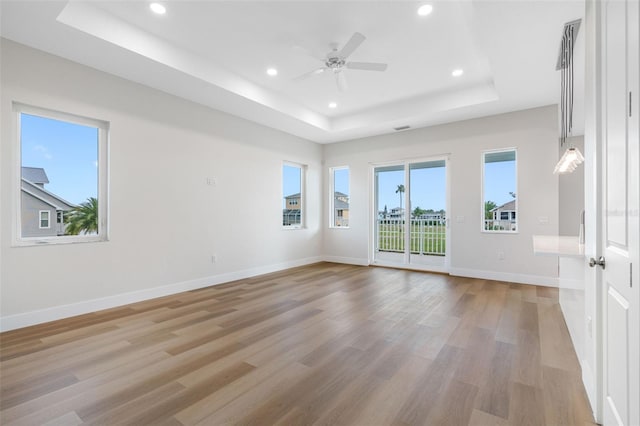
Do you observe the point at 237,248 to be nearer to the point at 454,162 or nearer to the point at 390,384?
the point at 390,384

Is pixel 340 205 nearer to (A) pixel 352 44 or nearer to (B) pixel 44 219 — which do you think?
(A) pixel 352 44

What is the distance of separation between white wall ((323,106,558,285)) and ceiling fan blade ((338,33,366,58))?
3.29m

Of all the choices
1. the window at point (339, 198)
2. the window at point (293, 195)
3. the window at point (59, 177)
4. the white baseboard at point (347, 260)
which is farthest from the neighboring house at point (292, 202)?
the window at point (59, 177)

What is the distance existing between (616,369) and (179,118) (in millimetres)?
5181

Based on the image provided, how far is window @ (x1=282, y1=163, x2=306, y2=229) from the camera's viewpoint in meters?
6.52

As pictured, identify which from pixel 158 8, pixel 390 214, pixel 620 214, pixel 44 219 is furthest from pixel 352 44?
pixel 390 214

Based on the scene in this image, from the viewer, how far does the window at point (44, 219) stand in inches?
130

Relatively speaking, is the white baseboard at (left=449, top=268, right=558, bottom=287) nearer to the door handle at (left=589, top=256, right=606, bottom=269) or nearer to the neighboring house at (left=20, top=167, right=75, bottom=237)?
the door handle at (left=589, top=256, right=606, bottom=269)

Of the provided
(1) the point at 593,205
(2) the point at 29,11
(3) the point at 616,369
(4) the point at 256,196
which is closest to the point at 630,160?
(1) the point at 593,205

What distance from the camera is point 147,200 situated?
4.06 metres

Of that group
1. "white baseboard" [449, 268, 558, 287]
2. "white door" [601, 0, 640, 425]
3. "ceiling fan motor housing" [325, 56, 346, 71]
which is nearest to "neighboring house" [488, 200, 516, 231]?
"white baseboard" [449, 268, 558, 287]

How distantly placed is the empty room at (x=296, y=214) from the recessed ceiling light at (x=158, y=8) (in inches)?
1.2

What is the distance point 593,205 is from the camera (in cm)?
179

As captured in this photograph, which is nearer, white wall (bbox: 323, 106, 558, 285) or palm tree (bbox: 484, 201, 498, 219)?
white wall (bbox: 323, 106, 558, 285)
